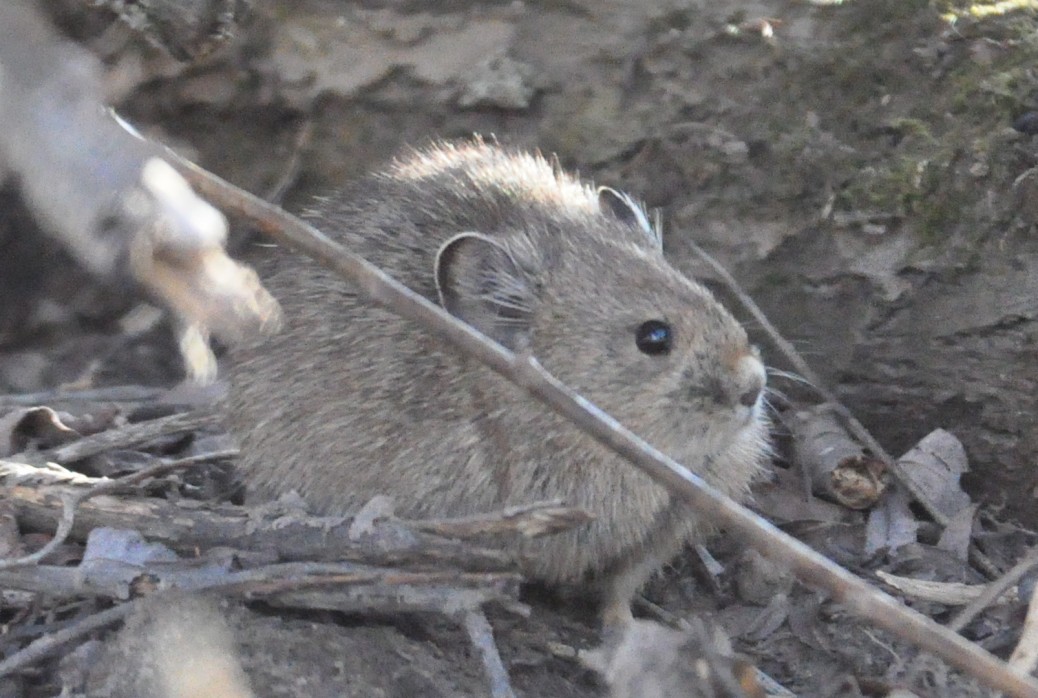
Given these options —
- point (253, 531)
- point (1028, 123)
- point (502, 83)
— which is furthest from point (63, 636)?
point (1028, 123)

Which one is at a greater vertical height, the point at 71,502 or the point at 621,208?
the point at 621,208

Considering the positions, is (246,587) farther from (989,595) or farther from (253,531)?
(989,595)

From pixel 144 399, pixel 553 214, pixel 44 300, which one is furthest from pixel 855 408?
pixel 44 300

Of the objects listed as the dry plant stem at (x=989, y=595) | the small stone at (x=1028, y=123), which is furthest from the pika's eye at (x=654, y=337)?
the small stone at (x=1028, y=123)

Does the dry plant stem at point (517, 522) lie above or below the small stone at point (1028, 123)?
below

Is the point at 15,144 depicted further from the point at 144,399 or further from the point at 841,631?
the point at 144,399

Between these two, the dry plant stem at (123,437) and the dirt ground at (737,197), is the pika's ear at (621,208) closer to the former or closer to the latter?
the dirt ground at (737,197)
